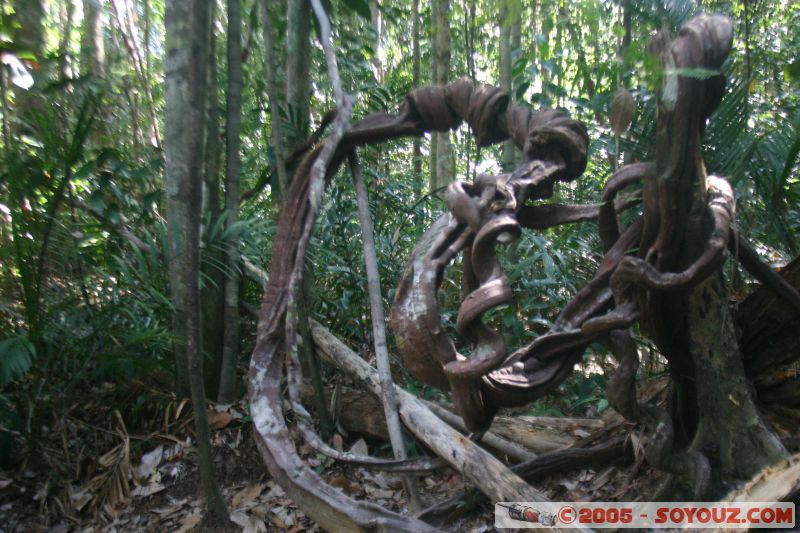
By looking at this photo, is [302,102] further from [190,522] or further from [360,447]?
[190,522]

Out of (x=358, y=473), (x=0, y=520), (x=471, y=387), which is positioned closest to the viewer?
(x=471, y=387)

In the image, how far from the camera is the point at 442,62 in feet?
14.2

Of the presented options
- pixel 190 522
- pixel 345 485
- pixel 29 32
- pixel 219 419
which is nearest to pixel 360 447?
pixel 345 485

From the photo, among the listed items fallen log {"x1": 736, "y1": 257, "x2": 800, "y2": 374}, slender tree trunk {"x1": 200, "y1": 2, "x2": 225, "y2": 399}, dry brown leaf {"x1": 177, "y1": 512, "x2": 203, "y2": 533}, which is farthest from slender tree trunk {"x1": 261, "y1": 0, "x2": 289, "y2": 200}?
fallen log {"x1": 736, "y1": 257, "x2": 800, "y2": 374}

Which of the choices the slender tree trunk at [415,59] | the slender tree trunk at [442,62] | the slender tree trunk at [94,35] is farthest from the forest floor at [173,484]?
the slender tree trunk at [415,59]

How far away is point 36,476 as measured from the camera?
7.80 feet

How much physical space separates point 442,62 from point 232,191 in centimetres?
230

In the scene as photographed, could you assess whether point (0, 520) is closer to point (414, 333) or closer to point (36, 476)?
point (36, 476)

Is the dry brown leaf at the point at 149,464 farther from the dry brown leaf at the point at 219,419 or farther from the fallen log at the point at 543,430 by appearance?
the fallen log at the point at 543,430

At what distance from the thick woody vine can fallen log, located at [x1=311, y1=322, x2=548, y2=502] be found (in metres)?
0.20

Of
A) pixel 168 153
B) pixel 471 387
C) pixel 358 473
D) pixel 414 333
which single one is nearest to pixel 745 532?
pixel 471 387

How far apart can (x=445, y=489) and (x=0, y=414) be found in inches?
70.6

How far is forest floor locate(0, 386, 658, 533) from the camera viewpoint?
7.00ft

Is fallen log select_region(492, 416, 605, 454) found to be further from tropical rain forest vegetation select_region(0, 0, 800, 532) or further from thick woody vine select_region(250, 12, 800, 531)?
thick woody vine select_region(250, 12, 800, 531)
